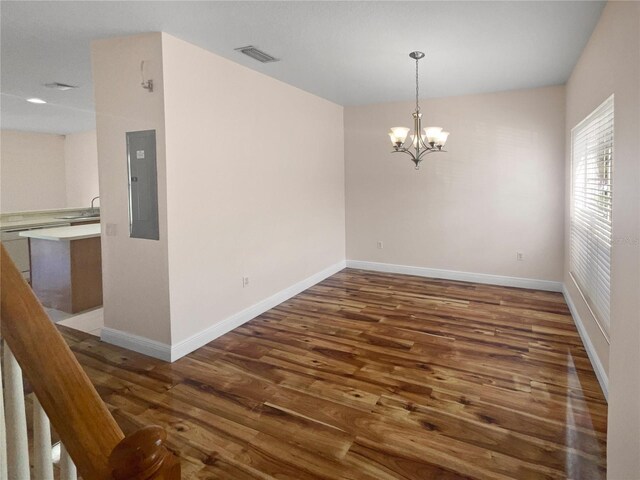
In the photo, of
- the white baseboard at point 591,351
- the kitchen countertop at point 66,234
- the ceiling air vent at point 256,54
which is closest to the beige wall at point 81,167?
the kitchen countertop at point 66,234

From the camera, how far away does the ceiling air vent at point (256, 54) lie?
3.35 meters

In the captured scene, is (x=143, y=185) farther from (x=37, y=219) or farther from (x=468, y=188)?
(x=37, y=219)

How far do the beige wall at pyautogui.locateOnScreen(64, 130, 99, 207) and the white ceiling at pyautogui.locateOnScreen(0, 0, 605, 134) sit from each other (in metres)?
4.17

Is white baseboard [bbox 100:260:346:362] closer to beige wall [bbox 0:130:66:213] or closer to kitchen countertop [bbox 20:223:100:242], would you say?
kitchen countertop [bbox 20:223:100:242]

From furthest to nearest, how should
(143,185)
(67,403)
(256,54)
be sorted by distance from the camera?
(256,54)
(143,185)
(67,403)

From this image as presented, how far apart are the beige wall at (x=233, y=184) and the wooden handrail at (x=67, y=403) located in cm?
255

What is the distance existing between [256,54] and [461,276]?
4042 mm

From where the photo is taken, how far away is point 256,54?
138 inches

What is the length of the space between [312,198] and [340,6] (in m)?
3.01

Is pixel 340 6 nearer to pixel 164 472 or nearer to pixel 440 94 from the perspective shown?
pixel 164 472

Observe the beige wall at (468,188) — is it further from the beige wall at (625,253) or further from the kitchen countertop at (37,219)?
the kitchen countertop at (37,219)

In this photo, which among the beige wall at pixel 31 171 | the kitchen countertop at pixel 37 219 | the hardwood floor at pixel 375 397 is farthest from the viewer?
the beige wall at pixel 31 171

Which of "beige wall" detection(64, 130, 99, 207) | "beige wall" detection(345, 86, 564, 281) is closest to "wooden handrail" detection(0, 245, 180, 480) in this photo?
"beige wall" detection(345, 86, 564, 281)

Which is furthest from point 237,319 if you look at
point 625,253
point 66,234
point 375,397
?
point 625,253
